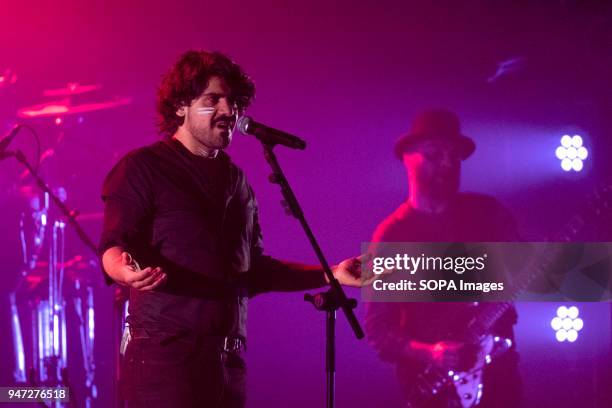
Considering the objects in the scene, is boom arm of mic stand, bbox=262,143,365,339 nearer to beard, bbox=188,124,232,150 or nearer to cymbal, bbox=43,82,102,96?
beard, bbox=188,124,232,150

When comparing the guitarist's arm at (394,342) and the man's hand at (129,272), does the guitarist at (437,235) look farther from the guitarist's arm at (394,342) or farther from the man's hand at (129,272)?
the man's hand at (129,272)

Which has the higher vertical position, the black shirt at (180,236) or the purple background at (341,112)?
the purple background at (341,112)

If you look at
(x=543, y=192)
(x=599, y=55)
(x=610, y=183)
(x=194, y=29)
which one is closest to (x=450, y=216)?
(x=543, y=192)

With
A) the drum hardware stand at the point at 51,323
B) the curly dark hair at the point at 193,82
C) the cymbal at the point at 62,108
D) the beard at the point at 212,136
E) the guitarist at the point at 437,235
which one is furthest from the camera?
the guitarist at the point at 437,235

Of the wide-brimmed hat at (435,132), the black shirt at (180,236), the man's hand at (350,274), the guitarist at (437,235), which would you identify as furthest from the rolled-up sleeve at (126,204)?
the wide-brimmed hat at (435,132)

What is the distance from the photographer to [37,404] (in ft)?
12.8

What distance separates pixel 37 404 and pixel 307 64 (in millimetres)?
2493

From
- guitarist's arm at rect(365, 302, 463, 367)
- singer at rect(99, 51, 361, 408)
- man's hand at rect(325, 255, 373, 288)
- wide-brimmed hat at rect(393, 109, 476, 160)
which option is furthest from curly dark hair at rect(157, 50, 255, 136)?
guitarist's arm at rect(365, 302, 463, 367)

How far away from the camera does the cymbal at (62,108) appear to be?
397 centimetres

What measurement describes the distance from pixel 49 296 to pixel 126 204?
80.4 inches

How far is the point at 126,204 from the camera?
2094 millimetres

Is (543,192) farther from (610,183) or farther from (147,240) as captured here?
(147,240)

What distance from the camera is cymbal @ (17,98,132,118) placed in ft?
13.0

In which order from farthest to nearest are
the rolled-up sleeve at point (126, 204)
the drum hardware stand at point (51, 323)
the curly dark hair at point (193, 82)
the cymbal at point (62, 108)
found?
the cymbal at point (62, 108), the drum hardware stand at point (51, 323), the curly dark hair at point (193, 82), the rolled-up sleeve at point (126, 204)
